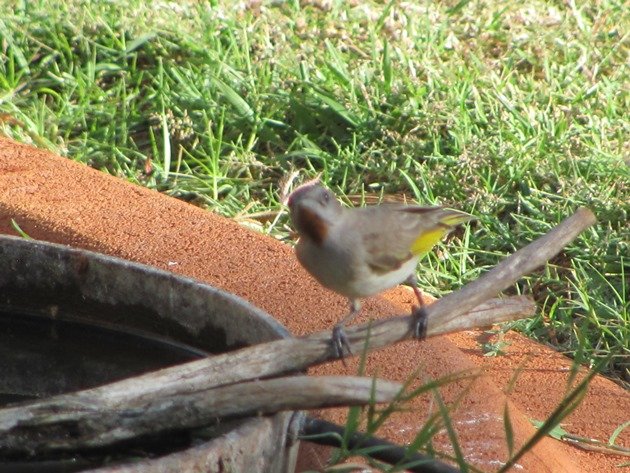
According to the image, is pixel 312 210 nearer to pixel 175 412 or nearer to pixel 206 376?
pixel 206 376

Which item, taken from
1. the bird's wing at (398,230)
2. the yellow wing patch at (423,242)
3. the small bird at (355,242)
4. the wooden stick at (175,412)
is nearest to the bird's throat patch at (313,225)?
the small bird at (355,242)

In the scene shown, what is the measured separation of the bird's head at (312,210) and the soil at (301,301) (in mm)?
395

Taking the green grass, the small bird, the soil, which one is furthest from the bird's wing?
the green grass

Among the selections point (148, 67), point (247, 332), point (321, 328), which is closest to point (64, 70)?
point (148, 67)

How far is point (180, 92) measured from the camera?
20.8ft

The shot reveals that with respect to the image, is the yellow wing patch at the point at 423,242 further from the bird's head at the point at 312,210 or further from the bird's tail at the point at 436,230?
the bird's head at the point at 312,210

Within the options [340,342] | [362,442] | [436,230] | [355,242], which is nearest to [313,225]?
[355,242]

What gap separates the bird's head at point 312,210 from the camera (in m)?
3.23

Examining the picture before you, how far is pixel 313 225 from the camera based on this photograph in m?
3.25

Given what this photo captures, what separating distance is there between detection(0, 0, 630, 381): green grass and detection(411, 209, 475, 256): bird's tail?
1.24 m

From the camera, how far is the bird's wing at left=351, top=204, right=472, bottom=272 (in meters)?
3.42

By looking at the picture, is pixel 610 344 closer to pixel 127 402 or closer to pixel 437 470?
pixel 437 470

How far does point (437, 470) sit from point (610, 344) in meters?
2.35

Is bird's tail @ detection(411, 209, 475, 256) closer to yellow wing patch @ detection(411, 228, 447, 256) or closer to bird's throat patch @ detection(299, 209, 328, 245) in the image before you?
yellow wing patch @ detection(411, 228, 447, 256)
